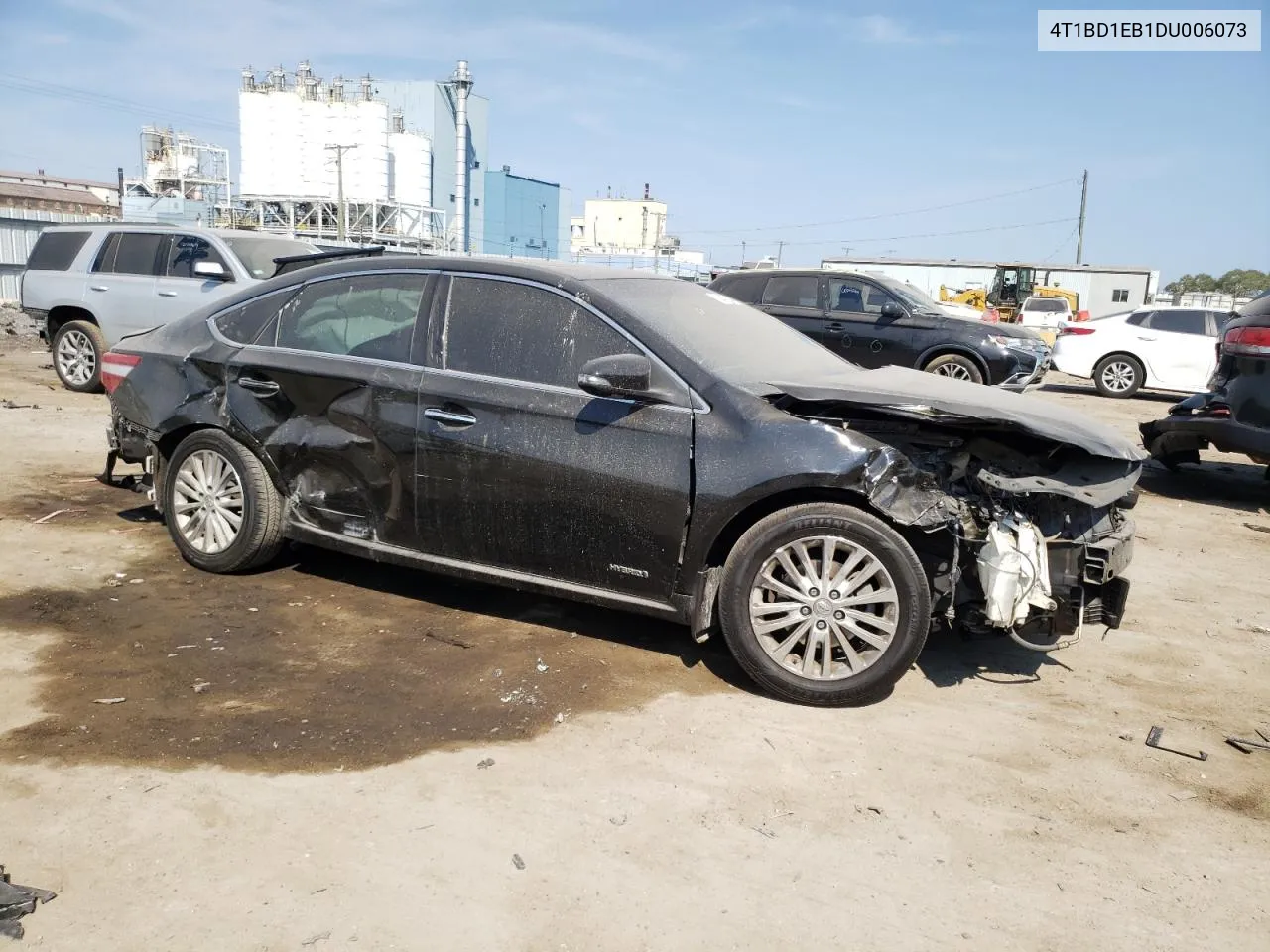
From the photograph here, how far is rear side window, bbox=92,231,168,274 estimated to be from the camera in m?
11.5

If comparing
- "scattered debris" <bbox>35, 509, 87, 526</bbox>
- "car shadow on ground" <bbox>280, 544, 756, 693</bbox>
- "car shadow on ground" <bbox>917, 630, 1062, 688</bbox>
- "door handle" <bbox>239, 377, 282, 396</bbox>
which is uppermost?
"door handle" <bbox>239, 377, 282, 396</bbox>

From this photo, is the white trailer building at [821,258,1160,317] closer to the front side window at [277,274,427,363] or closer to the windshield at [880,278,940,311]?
the windshield at [880,278,940,311]

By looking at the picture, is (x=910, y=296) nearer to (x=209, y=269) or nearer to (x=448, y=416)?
(x=209, y=269)

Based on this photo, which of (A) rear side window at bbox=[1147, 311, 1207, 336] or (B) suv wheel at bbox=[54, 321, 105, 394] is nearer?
(B) suv wheel at bbox=[54, 321, 105, 394]

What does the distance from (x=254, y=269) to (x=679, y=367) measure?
8.30m

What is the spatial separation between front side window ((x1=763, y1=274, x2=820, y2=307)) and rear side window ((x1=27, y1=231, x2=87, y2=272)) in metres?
8.42

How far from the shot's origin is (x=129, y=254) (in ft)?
38.1

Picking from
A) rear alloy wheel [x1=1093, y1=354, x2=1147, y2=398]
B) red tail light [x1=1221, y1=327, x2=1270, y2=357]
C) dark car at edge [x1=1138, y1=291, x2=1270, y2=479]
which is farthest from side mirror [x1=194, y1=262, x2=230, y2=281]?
rear alloy wheel [x1=1093, y1=354, x2=1147, y2=398]

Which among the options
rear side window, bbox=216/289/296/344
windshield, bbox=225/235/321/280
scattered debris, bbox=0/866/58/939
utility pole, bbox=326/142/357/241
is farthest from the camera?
utility pole, bbox=326/142/357/241

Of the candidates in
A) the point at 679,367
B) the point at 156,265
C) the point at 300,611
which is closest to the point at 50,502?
the point at 300,611

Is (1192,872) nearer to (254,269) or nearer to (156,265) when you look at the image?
(254,269)

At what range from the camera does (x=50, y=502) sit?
674 centimetres

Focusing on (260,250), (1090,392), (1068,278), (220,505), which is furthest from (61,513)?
(1068,278)

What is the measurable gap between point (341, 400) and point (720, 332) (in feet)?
6.03
